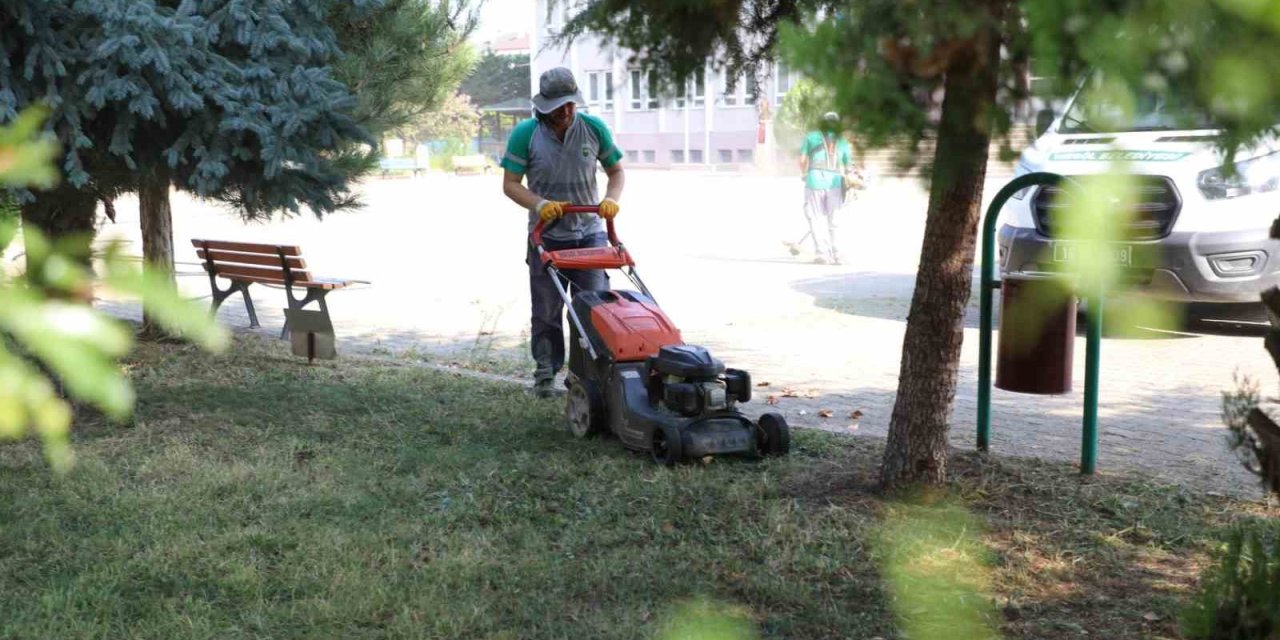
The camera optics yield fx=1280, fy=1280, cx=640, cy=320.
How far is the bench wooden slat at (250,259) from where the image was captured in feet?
32.0

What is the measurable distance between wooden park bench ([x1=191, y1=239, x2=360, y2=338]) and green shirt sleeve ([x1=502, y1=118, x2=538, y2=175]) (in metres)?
2.58

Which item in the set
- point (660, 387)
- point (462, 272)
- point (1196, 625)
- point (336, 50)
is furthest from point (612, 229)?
Result: point (462, 272)

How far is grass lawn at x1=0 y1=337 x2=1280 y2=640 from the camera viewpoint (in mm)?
4051

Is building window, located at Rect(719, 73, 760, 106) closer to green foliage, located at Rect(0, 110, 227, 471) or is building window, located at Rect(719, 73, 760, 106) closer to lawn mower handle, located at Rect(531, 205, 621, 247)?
lawn mower handle, located at Rect(531, 205, 621, 247)

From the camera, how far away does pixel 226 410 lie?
7285mm

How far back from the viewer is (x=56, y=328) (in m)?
0.84

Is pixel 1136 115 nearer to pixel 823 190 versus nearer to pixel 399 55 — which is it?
pixel 399 55

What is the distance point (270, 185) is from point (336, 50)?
0.84 metres

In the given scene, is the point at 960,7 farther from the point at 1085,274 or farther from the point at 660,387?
the point at 660,387

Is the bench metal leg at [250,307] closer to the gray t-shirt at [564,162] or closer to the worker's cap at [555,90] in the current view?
the gray t-shirt at [564,162]

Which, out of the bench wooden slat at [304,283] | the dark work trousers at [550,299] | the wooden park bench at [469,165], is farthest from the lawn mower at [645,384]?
the wooden park bench at [469,165]

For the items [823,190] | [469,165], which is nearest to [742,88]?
[823,190]

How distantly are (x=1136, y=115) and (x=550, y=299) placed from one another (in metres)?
5.63

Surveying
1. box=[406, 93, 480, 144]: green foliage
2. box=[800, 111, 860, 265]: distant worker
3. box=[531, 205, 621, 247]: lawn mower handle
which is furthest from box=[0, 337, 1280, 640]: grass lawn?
box=[406, 93, 480, 144]: green foliage
